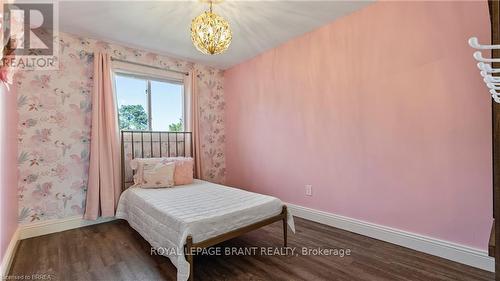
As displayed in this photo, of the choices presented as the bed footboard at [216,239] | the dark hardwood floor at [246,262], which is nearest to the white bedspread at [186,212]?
the bed footboard at [216,239]

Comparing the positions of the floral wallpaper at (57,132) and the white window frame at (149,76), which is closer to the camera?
the floral wallpaper at (57,132)

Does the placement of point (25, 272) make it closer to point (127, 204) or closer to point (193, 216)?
point (127, 204)

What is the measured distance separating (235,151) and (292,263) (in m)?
2.46

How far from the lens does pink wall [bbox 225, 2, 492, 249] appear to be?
6.31 ft

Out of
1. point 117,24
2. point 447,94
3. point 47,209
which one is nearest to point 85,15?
point 117,24

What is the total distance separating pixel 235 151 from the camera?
4250 millimetres

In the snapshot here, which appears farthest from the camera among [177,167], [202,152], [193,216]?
[202,152]

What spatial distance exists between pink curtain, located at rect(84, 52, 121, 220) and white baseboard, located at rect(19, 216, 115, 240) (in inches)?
5.0

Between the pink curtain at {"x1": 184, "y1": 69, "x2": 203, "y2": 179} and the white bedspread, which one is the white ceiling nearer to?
the pink curtain at {"x1": 184, "y1": 69, "x2": 203, "y2": 179}

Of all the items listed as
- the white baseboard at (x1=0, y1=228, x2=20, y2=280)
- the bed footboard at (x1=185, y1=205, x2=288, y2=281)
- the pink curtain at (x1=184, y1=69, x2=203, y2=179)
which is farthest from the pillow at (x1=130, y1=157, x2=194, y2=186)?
the bed footboard at (x1=185, y1=205, x2=288, y2=281)

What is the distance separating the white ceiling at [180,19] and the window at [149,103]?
0.54 meters

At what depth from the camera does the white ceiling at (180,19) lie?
2359 mm
